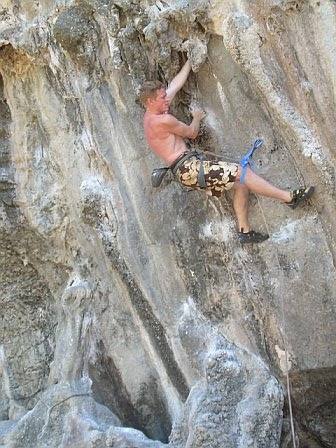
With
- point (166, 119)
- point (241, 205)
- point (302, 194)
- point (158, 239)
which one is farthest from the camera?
point (158, 239)

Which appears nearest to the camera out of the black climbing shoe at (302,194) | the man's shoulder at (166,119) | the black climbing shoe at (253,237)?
the black climbing shoe at (302,194)

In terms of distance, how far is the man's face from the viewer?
561cm

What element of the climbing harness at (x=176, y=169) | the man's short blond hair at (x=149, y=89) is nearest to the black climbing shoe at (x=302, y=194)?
the climbing harness at (x=176, y=169)

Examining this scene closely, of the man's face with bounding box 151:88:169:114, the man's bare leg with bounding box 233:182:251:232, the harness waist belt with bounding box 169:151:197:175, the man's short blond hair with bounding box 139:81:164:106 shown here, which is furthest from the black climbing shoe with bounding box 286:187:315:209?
the man's short blond hair with bounding box 139:81:164:106

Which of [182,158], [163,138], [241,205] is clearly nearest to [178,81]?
[163,138]

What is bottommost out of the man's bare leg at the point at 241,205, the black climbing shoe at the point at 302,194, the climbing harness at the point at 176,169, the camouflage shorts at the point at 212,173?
the black climbing shoe at the point at 302,194

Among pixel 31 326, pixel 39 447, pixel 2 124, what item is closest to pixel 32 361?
pixel 31 326

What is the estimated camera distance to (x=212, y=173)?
18.0 feet

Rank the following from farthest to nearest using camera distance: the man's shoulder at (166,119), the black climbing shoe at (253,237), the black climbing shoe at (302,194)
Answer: the black climbing shoe at (253,237) < the man's shoulder at (166,119) < the black climbing shoe at (302,194)

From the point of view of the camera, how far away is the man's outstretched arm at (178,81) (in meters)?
5.65

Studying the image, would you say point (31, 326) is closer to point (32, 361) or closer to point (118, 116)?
point (32, 361)

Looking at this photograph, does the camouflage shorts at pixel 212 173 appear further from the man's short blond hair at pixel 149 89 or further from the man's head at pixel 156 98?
the man's short blond hair at pixel 149 89

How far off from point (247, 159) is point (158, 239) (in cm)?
101

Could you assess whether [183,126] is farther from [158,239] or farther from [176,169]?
[158,239]
